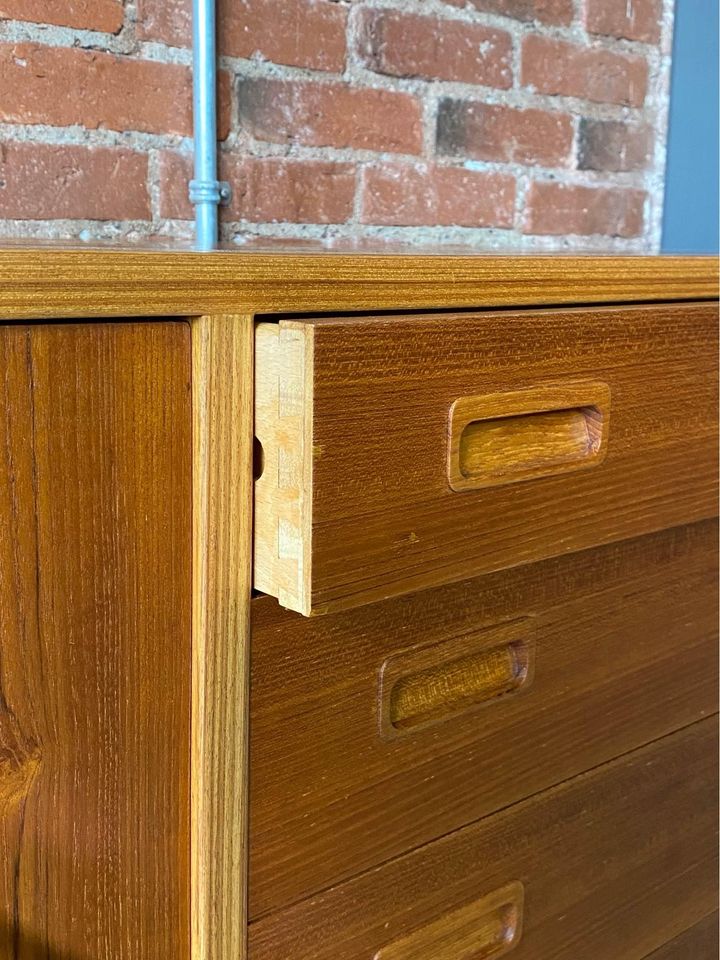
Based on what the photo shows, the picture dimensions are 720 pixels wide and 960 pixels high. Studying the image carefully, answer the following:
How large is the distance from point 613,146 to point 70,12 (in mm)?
759

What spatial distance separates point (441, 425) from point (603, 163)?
0.92 metres

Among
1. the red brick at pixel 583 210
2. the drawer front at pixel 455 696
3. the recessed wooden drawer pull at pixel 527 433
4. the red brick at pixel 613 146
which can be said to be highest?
the red brick at pixel 613 146

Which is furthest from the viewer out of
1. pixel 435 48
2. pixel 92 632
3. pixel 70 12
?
pixel 435 48

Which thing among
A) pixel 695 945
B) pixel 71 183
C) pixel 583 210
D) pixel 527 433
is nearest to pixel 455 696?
pixel 527 433

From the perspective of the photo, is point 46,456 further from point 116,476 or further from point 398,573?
point 398,573

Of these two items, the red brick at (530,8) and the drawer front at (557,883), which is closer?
the drawer front at (557,883)

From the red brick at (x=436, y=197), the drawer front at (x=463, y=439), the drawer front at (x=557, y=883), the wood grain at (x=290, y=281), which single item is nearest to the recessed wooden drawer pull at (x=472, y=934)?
the drawer front at (x=557, y=883)

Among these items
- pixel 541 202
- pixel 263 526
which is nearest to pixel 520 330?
pixel 263 526

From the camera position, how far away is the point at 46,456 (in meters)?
0.48

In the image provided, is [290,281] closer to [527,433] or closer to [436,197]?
[527,433]

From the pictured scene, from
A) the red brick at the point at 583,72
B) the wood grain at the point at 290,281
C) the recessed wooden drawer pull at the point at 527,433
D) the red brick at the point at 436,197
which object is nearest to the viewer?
the wood grain at the point at 290,281

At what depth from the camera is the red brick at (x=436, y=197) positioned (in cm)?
113

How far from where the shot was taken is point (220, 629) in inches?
21.4

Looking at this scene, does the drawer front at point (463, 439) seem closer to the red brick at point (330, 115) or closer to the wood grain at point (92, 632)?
the wood grain at point (92, 632)
